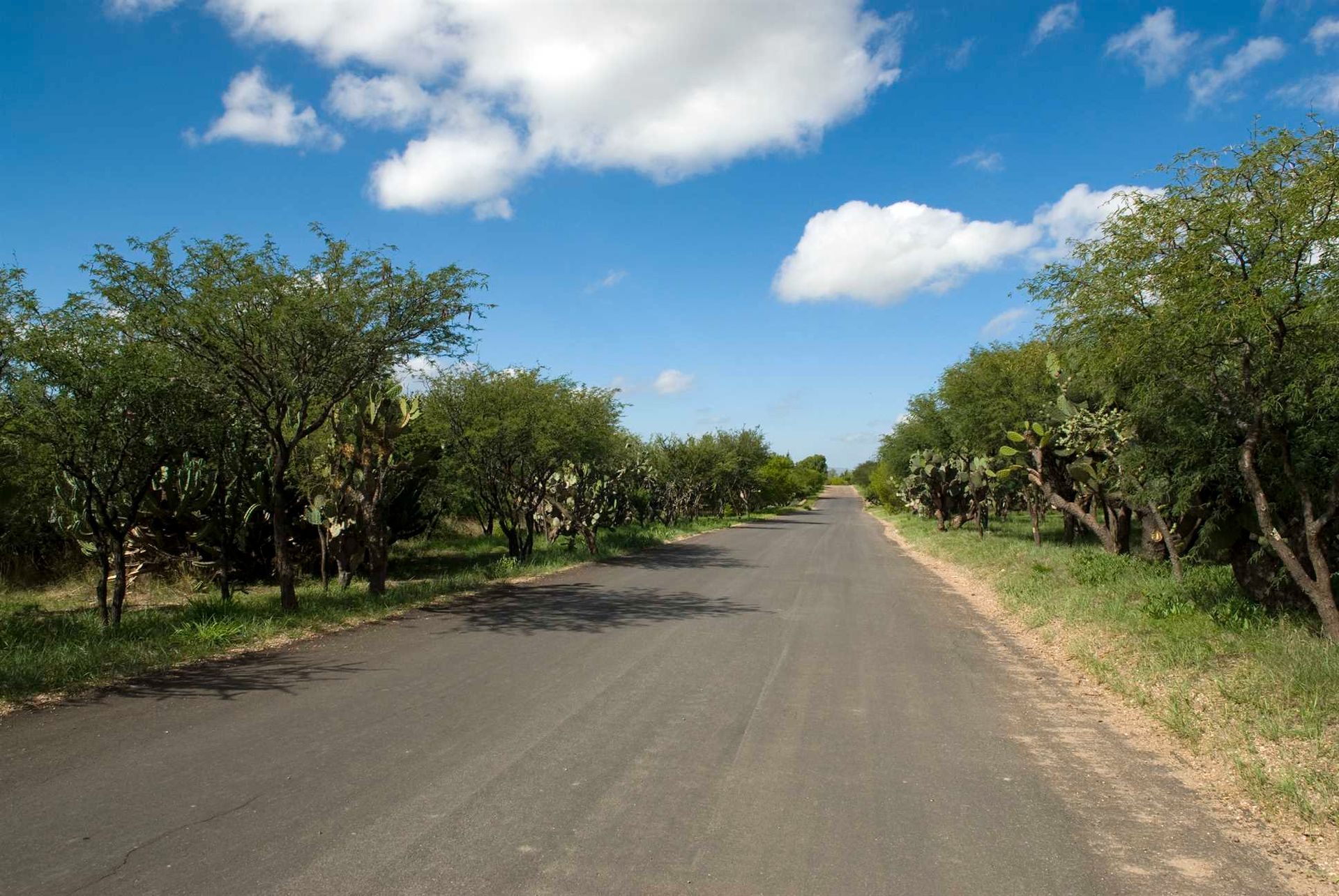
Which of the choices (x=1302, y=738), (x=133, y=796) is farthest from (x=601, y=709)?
(x=1302, y=738)

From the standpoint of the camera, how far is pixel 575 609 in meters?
13.4

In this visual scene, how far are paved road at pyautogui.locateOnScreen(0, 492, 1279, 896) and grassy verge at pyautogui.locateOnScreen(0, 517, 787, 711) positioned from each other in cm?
71

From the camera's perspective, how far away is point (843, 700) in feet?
24.6

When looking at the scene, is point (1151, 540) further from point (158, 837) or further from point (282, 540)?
point (158, 837)

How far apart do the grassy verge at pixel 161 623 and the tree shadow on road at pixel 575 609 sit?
3.34 ft

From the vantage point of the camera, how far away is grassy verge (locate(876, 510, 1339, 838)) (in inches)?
213

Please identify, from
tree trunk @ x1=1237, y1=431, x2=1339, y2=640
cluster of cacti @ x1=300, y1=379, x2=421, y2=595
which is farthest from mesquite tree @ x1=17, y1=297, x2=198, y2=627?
tree trunk @ x1=1237, y1=431, x2=1339, y2=640

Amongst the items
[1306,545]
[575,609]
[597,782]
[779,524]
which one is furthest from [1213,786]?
[779,524]

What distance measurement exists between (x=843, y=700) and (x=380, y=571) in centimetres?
1003

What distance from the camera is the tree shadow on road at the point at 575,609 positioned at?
1173cm

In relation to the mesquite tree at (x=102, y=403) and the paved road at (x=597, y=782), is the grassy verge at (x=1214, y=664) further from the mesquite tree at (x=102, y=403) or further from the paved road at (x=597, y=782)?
the mesquite tree at (x=102, y=403)

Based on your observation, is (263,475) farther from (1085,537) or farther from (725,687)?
(1085,537)

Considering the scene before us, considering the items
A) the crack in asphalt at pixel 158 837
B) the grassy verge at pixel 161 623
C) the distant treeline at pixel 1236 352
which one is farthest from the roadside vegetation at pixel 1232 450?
the grassy verge at pixel 161 623

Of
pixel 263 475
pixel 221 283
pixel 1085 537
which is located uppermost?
pixel 221 283
